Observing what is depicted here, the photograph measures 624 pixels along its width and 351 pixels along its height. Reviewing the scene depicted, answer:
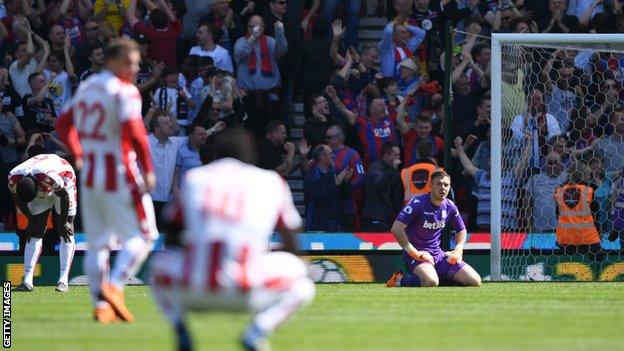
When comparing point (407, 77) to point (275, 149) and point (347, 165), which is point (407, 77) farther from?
point (275, 149)

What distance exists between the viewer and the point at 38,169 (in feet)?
52.0

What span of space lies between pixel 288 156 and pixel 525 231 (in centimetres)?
372

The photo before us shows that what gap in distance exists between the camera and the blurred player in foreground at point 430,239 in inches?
663

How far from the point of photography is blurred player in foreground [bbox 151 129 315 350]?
7523 millimetres

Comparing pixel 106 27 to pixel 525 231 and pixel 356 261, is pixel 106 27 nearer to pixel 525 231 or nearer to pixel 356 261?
pixel 356 261

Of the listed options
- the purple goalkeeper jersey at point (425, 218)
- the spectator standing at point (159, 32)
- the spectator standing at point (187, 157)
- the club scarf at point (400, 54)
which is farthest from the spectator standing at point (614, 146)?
the spectator standing at point (159, 32)

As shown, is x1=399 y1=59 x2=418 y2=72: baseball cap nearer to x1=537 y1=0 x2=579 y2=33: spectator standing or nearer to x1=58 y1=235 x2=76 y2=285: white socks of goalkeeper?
x1=537 y1=0 x2=579 y2=33: spectator standing

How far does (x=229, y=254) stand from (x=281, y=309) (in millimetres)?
575

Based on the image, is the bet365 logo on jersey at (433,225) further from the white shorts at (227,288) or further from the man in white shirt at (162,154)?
the white shorts at (227,288)

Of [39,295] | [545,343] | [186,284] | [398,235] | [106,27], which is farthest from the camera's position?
[106,27]

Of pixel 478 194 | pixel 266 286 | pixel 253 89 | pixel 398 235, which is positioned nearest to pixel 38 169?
pixel 398 235

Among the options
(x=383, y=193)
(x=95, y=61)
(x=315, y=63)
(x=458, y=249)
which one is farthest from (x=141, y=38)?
(x=458, y=249)

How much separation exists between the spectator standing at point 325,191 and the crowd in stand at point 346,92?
0.02m

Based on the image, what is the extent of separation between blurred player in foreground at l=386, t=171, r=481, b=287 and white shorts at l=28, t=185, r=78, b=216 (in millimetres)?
3922
